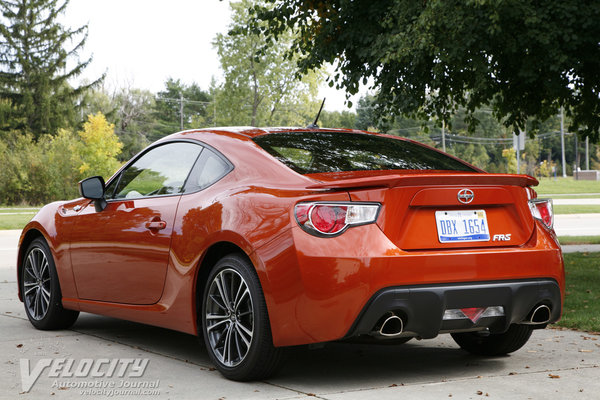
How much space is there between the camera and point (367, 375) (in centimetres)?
495

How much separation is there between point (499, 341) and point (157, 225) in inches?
93.2

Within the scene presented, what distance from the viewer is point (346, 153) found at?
516 cm

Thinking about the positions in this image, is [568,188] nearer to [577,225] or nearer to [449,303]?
[577,225]

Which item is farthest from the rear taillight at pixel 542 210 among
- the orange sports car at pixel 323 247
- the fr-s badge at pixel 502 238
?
the fr-s badge at pixel 502 238

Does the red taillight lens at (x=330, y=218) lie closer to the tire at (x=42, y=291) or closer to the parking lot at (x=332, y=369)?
the parking lot at (x=332, y=369)

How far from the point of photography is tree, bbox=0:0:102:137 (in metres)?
61.8

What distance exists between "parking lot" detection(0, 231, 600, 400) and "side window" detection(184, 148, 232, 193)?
45.1 inches

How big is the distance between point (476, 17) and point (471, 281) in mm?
6258

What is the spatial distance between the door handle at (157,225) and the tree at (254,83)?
49766 millimetres

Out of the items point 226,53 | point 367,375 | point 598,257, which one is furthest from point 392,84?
point 226,53

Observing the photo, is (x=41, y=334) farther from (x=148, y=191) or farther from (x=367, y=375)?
(x=367, y=375)

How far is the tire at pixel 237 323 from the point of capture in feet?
15.0

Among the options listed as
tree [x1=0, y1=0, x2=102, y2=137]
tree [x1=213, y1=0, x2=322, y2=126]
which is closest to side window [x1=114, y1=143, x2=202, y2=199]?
tree [x1=213, y1=0, x2=322, y2=126]

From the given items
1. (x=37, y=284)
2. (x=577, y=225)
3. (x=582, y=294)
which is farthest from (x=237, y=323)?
(x=577, y=225)
